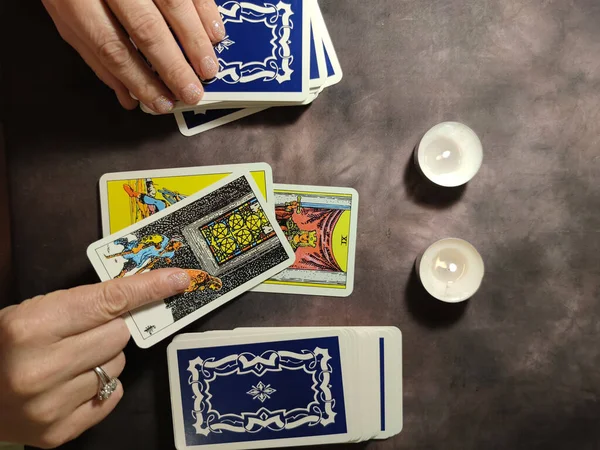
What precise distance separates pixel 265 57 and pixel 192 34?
6.2 inches

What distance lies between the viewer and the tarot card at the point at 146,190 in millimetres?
1001

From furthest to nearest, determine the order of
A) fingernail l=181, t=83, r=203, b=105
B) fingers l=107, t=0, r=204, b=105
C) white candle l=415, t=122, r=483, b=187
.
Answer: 1. white candle l=415, t=122, r=483, b=187
2. fingernail l=181, t=83, r=203, b=105
3. fingers l=107, t=0, r=204, b=105

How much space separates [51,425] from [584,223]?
113cm

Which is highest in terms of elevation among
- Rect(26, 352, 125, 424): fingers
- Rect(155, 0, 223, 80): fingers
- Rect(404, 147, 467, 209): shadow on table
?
Rect(155, 0, 223, 80): fingers

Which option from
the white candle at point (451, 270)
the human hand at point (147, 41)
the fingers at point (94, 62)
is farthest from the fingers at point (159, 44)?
the white candle at point (451, 270)

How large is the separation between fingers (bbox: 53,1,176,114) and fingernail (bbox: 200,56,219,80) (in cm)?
8

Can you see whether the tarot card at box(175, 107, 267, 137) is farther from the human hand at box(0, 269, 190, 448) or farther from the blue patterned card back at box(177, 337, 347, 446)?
the blue patterned card back at box(177, 337, 347, 446)

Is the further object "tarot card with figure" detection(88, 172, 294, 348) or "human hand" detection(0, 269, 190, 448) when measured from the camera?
"tarot card with figure" detection(88, 172, 294, 348)

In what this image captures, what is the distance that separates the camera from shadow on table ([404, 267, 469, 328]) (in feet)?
3.42

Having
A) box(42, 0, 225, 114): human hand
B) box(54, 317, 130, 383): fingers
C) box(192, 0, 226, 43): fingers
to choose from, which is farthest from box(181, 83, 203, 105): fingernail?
box(54, 317, 130, 383): fingers

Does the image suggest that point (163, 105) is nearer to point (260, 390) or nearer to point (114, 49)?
point (114, 49)

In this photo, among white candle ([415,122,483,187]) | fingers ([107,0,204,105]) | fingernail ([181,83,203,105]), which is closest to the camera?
fingers ([107,0,204,105])

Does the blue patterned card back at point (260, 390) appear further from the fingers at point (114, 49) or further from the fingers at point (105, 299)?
the fingers at point (114, 49)

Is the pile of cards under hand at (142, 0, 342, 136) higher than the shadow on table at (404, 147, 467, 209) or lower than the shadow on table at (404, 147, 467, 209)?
higher
